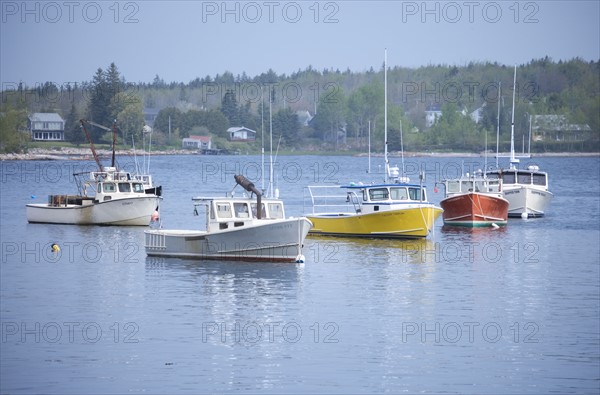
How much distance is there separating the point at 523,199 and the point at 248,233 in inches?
1319

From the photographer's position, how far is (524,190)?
7612 centimetres

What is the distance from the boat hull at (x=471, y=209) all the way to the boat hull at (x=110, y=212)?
53.6ft

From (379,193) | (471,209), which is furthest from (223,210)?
(471,209)

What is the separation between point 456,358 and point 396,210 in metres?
25.3

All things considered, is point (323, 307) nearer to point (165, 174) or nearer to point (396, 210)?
point (396, 210)

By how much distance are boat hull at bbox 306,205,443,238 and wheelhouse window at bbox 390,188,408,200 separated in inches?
42.3

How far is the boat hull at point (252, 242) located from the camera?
153 feet

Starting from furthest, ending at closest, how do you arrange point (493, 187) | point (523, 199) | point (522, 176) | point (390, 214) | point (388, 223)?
point (522, 176) < point (523, 199) < point (493, 187) < point (388, 223) < point (390, 214)

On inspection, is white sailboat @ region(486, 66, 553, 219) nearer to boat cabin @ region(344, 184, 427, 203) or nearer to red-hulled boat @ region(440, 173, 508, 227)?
red-hulled boat @ region(440, 173, 508, 227)

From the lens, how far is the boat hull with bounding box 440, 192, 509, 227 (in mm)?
67875

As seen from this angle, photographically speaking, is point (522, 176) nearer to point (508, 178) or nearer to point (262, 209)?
point (508, 178)

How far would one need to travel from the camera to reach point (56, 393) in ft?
90.6

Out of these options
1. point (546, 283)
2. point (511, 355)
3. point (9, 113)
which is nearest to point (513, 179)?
point (546, 283)

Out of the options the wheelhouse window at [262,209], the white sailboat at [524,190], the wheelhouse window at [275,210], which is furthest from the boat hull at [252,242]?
the white sailboat at [524,190]
